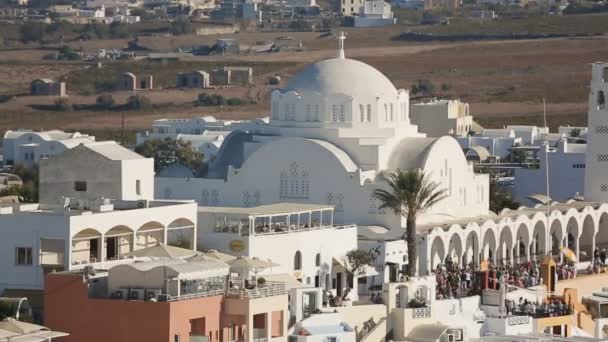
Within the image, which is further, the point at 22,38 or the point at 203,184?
the point at 22,38

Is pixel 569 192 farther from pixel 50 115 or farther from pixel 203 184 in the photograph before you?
pixel 50 115

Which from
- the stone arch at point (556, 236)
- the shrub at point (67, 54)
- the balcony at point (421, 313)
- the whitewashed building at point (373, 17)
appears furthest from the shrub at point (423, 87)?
the balcony at point (421, 313)

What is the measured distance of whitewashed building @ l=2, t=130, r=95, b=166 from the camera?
310 feet

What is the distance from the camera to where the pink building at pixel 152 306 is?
141ft

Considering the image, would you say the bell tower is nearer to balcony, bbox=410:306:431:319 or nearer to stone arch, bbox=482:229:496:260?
stone arch, bbox=482:229:496:260

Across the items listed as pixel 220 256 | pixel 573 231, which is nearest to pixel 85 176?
pixel 220 256

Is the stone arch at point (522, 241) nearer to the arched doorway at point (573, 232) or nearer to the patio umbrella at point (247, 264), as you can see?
the arched doorway at point (573, 232)

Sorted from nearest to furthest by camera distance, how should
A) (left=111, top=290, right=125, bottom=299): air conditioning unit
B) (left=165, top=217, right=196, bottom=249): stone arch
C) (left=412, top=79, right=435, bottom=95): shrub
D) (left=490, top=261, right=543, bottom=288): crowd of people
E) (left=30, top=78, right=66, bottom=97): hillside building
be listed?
(left=111, top=290, right=125, bottom=299): air conditioning unit, (left=165, top=217, right=196, bottom=249): stone arch, (left=490, top=261, right=543, bottom=288): crowd of people, (left=412, top=79, right=435, bottom=95): shrub, (left=30, top=78, right=66, bottom=97): hillside building

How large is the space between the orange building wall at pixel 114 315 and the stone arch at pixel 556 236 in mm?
24639

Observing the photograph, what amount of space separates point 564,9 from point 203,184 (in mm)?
130780

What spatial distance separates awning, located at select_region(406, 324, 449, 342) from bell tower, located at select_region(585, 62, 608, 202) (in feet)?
75.1

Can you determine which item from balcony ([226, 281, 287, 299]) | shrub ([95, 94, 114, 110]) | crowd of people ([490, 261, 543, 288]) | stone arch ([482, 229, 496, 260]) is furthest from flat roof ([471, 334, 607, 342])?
shrub ([95, 94, 114, 110])

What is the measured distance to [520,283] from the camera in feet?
188

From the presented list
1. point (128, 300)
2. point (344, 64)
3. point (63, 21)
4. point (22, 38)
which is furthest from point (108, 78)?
point (128, 300)
